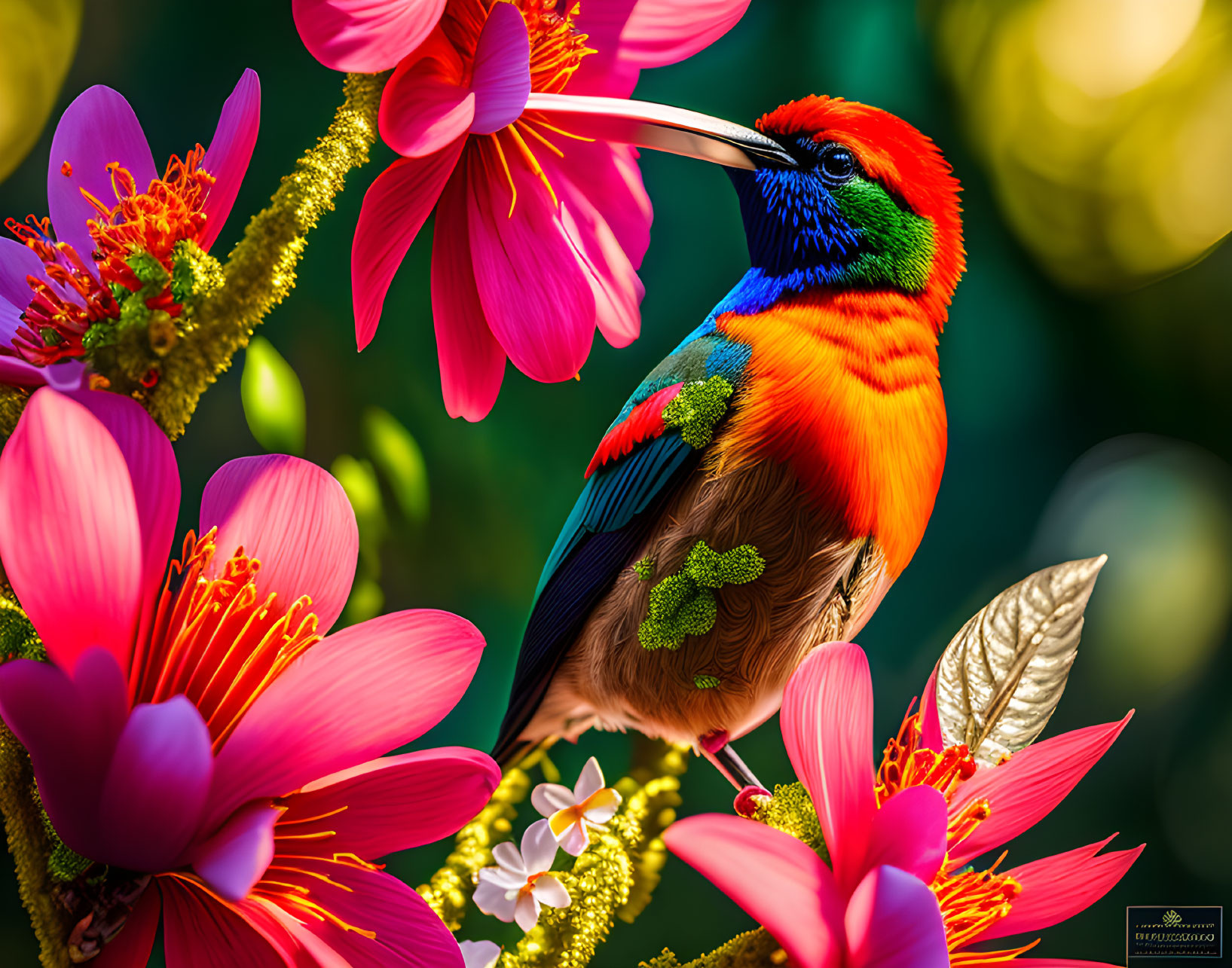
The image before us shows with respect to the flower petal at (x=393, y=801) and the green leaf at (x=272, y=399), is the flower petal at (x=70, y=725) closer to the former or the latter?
the flower petal at (x=393, y=801)

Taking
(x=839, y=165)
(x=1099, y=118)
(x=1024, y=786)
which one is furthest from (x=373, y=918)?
(x=1099, y=118)

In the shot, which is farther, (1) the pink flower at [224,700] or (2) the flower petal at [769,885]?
(2) the flower petal at [769,885]

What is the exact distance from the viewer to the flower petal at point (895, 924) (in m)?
0.45

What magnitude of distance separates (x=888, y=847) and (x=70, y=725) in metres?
0.46

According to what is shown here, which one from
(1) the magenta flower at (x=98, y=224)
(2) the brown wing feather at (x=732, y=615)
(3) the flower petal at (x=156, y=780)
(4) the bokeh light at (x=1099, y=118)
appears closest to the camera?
(3) the flower petal at (x=156, y=780)

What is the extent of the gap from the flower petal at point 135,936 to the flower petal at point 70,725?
7cm

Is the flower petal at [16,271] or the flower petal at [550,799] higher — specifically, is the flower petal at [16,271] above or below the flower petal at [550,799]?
above

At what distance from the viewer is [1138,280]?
708 millimetres

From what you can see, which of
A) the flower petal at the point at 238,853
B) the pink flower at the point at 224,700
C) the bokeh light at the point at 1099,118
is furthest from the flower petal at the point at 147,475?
the bokeh light at the point at 1099,118

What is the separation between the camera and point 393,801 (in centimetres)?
46

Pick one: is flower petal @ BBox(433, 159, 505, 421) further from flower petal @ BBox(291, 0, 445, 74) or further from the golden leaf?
the golden leaf

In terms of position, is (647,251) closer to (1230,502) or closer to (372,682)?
(372,682)

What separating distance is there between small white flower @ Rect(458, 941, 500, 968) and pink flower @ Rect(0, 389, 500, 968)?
0.42ft

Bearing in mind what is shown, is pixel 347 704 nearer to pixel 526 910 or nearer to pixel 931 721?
pixel 526 910
